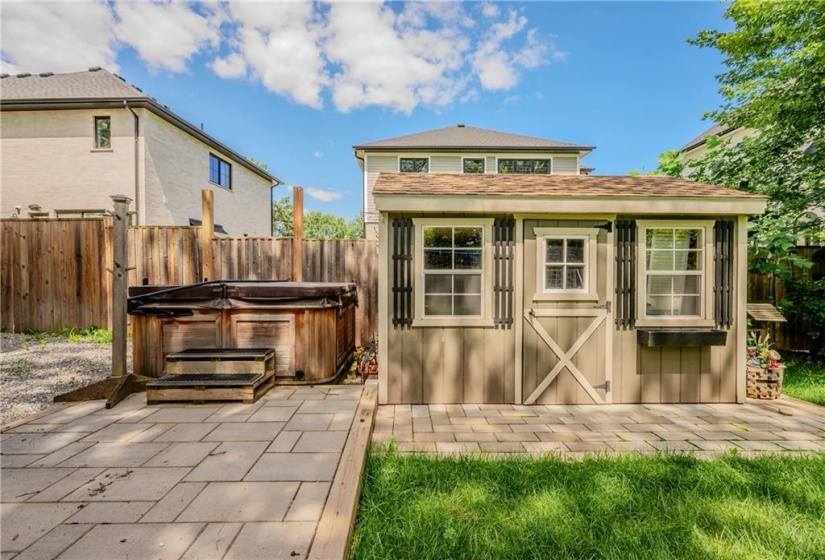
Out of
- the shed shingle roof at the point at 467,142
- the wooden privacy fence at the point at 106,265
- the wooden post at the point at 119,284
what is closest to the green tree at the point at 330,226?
the shed shingle roof at the point at 467,142

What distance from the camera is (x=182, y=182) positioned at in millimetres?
10906

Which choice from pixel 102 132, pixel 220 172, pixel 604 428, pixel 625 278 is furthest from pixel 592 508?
pixel 220 172

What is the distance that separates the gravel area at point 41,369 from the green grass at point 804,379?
851 centimetres

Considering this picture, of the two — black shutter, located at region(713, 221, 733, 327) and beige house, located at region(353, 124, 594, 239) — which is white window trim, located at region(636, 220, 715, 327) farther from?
beige house, located at region(353, 124, 594, 239)

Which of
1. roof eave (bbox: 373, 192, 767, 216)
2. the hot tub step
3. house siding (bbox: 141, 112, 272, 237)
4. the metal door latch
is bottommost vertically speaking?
the hot tub step

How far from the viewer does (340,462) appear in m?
2.50

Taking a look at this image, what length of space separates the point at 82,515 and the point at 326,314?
2.65 meters

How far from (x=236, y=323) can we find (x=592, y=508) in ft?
13.0

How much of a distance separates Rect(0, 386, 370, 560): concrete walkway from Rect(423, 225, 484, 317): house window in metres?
1.56

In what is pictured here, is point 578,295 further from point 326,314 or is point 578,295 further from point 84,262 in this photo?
point 84,262

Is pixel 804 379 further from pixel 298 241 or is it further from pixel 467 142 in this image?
pixel 467 142

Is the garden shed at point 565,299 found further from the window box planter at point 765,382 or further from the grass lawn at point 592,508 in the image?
the grass lawn at point 592,508

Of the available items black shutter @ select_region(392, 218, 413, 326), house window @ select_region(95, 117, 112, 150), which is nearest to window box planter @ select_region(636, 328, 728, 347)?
black shutter @ select_region(392, 218, 413, 326)

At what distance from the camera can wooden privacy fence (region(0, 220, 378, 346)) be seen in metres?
6.25
